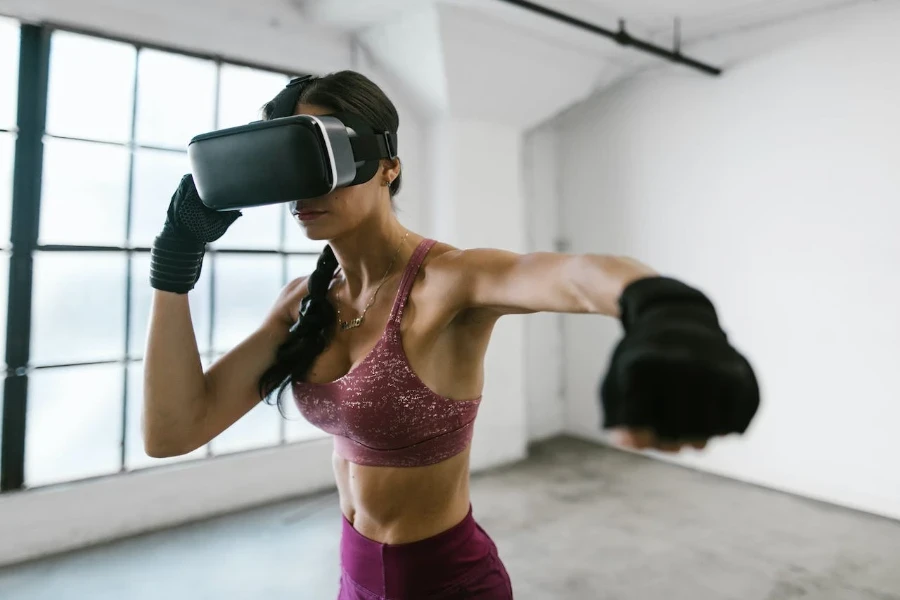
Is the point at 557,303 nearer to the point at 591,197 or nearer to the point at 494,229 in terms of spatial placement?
the point at 494,229

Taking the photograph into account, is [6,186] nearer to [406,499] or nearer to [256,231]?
[256,231]

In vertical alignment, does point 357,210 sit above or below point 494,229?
below

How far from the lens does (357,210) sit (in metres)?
0.93

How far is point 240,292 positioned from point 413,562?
2.62 m

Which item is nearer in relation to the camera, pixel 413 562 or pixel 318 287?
pixel 413 562

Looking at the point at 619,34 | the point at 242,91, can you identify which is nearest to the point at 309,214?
the point at 242,91

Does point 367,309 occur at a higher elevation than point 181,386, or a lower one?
higher

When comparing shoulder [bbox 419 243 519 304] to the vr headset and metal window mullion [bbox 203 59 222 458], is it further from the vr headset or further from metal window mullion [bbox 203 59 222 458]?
metal window mullion [bbox 203 59 222 458]

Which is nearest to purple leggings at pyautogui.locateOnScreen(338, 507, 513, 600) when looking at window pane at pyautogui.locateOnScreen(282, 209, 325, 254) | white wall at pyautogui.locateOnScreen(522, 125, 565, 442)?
window pane at pyautogui.locateOnScreen(282, 209, 325, 254)

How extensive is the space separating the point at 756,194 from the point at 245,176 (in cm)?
348

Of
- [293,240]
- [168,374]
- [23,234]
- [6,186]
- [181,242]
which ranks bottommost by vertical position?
[168,374]

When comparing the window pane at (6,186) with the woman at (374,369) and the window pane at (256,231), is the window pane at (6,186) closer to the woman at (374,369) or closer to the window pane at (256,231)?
the window pane at (256,231)

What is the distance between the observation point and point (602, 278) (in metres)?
0.63

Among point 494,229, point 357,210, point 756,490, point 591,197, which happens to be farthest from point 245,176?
point 591,197
